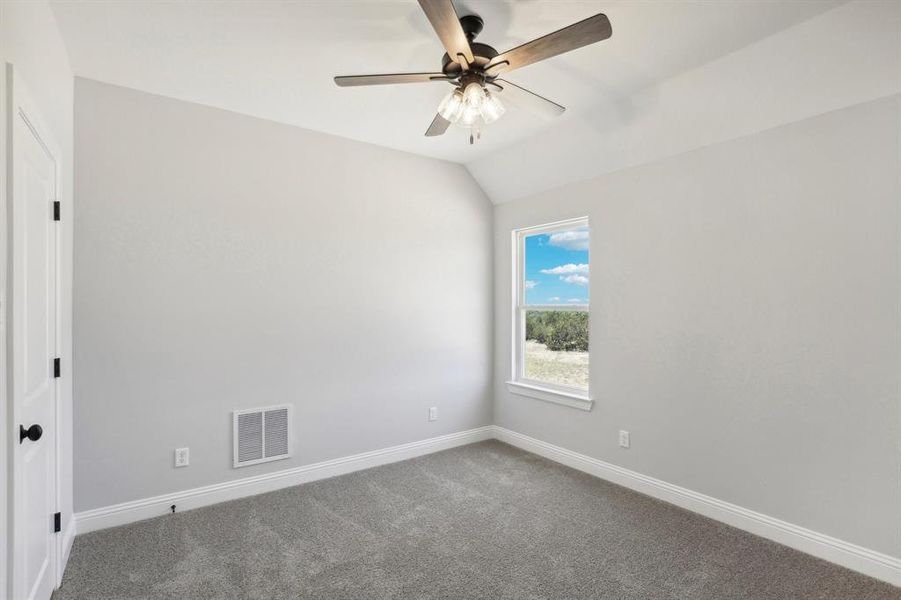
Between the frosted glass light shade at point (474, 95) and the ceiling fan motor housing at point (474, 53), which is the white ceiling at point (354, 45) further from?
the frosted glass light shade at point (474, 95)

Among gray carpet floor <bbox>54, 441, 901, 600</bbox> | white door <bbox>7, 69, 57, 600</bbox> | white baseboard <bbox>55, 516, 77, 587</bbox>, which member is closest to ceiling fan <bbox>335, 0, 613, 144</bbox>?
white door <bbox>7, 69, 57, 600</bbox>

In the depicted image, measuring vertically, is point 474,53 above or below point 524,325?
above

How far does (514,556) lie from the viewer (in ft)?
8.11

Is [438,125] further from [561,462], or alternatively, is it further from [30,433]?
[561,462]

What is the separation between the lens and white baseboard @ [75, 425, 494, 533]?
108 inches

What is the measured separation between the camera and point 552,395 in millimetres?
3924

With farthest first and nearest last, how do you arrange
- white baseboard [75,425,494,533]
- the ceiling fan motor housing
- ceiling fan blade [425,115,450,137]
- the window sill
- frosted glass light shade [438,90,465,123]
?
the window sill → white baseboard [75,425,494,533] → ceiling fan blade [425,115,450,137] → frosted glass light shade [438,90,465,123] → the ceiling fan motor housing

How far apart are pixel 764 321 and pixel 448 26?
2.35 metres

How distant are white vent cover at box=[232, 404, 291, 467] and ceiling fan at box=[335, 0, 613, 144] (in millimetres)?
2278

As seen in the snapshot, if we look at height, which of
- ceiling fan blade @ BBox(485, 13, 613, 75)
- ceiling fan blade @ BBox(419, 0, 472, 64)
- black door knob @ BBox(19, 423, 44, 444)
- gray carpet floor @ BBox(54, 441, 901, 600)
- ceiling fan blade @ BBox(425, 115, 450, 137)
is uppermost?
ceiling fan blade @ BBox(419, 0, 472, 64)

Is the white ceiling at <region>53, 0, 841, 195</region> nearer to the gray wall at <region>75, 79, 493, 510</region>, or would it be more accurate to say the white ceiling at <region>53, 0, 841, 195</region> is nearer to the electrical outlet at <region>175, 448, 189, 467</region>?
the gray wall at <region>75, 79, 493, 510</region>

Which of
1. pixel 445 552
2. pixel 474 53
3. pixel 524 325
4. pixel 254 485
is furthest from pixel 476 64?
pixel 254 485

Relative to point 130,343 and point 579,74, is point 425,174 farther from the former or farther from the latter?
point 130,343

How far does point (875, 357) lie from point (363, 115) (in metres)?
3.24
